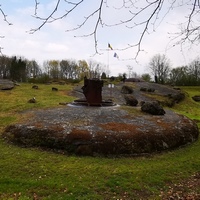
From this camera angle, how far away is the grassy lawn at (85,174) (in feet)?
22.9

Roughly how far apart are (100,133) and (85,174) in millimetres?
3154

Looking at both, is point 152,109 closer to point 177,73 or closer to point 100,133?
point 100,133

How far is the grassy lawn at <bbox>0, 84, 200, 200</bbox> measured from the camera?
6984 millimetres

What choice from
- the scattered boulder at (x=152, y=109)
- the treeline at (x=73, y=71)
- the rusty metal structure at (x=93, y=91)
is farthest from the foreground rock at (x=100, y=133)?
Result: the treeline at (x=73, y=71)

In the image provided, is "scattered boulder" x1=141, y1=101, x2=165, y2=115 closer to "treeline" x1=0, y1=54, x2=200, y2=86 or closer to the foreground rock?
the foreground rock

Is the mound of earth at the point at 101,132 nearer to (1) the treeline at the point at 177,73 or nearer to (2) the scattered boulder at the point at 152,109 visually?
(2) the scattered boulder at the point at 152,109

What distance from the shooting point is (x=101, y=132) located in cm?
1123

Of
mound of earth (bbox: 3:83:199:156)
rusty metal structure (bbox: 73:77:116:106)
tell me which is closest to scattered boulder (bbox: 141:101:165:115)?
mound of earth (bbox: 3:83:199:156)

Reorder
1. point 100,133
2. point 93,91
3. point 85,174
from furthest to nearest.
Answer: point 93,91 → point 100,133 → point 85,174

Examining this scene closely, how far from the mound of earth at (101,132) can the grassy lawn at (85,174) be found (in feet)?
1.86

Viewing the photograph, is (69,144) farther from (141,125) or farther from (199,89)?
(199,89)

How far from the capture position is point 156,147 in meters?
11.3

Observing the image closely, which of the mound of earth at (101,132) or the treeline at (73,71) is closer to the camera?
the mound of earth at (101,132)

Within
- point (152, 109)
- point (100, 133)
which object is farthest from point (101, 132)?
point (152, 109)
